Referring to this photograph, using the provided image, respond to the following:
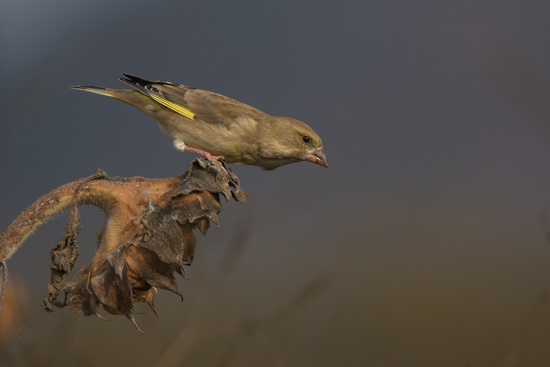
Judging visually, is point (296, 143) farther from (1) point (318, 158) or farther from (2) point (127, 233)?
(2) point (127, 233)

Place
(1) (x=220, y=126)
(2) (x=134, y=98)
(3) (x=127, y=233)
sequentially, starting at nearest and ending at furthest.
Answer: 1. (3) (x=127, y=233)
2. (1) (x=220, y=126)
3. (2) (x=134, y=98)

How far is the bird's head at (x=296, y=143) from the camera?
20.0 feet

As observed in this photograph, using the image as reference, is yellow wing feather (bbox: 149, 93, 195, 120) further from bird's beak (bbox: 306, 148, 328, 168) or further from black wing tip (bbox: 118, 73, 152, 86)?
bird's beak (bbox: 306, 148, 328, 168)

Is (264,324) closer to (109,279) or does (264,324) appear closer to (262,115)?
(109,279)

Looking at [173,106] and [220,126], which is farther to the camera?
[173,106]

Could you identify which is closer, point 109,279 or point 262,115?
point 109,279

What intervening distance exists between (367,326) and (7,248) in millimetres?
11803

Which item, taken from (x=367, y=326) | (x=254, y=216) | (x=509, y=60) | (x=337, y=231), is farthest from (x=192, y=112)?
(x=367, y=326)

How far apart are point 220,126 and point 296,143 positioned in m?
0.66

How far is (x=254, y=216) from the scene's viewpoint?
501 centimetres

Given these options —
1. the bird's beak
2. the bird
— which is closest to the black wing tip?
the bird

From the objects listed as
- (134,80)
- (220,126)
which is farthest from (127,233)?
(134,80)

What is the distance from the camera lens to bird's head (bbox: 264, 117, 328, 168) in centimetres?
609

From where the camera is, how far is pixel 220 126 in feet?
19.6
